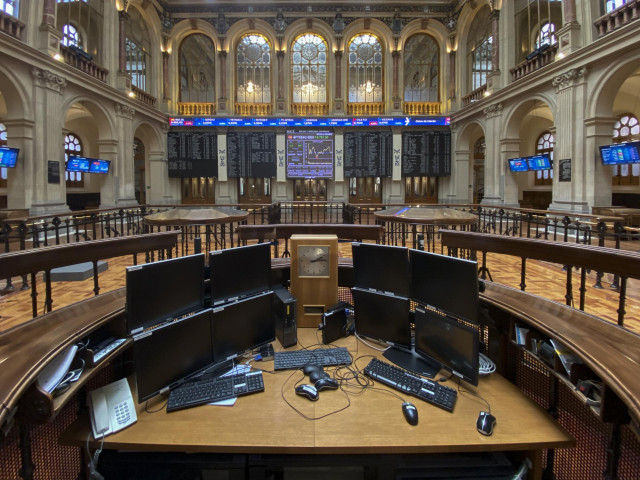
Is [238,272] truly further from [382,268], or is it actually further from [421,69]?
[421,69]

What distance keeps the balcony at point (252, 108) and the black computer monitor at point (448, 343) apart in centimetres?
1627

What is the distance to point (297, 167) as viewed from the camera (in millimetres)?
16625

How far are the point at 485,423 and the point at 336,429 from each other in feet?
2.14

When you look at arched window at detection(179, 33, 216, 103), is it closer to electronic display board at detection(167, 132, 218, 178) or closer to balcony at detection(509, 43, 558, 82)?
electronic display board at detection(167, 132, 218, 178)

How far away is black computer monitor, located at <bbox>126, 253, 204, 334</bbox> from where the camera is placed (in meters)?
1.84

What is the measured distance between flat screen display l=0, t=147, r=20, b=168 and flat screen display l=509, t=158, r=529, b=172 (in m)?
14.3

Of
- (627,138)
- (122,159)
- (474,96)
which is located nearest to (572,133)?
(474,96)

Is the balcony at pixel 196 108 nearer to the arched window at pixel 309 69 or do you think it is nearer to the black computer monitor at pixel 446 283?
the arched window at pixel 309 69

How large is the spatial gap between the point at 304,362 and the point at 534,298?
1450 mm

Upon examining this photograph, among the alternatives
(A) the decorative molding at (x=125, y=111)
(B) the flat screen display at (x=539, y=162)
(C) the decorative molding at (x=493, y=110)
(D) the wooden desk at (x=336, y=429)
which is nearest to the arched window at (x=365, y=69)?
(C) the decorative molding at (x=493, y=110)

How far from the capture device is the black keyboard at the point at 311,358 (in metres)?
2.18

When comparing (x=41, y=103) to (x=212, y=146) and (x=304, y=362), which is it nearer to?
(x=212, y=146)

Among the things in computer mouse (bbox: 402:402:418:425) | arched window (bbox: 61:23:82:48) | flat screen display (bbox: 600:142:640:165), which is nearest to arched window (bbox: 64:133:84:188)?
arched window (bbox: 61:23:82:48)

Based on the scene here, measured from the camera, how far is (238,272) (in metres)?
2.36
